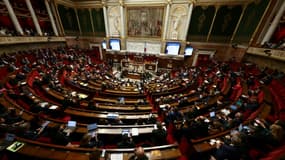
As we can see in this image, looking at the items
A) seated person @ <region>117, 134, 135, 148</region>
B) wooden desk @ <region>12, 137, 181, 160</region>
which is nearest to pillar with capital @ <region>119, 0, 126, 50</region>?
seated person @ <region>117, 134, 135, 148</region>

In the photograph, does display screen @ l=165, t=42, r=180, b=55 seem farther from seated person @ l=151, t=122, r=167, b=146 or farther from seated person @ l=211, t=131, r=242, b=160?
seated person @ l=211, t=131, r=242, b=160

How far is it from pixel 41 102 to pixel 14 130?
1.72m

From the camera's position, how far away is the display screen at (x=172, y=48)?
45.6 ft

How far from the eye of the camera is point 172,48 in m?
14.1

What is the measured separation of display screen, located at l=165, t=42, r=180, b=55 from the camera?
13899mm

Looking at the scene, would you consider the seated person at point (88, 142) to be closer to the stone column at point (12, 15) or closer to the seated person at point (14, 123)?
the seated person at point (14, 123)

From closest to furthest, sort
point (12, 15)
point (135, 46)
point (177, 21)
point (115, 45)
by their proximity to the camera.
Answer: point (12, 15)
point (177, 21)
point (135, 46)
point (115, 45)

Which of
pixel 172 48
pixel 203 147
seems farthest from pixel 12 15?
pixel 203 147

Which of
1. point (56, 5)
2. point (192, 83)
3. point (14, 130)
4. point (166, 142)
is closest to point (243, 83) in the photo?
point (192, 83)

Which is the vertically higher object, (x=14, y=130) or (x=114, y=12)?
(x=114, y=12)

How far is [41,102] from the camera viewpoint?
180 inches

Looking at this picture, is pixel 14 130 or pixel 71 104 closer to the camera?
pixel 14 130

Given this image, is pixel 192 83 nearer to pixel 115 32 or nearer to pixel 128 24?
pixel 128 24

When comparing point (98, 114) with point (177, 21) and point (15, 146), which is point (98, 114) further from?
point (177, 21)
